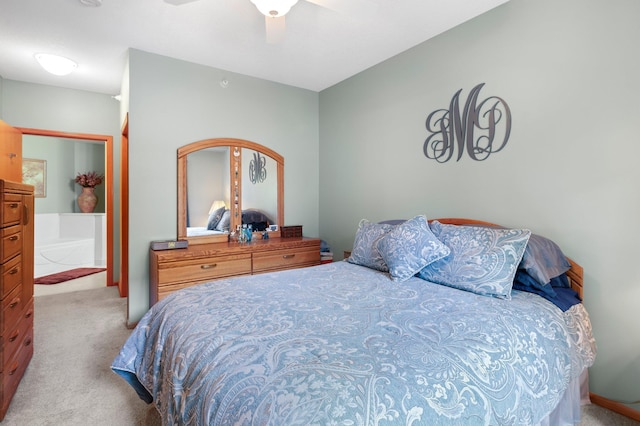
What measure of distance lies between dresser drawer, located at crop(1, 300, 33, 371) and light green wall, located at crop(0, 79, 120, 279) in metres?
2.16

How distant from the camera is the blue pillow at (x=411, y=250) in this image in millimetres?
2053

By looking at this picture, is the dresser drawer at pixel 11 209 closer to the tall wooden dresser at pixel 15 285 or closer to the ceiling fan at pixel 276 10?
the tall wooden dresser at pixel 15 285

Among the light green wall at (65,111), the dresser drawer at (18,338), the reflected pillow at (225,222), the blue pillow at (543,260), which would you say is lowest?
the dresser drawer at (18,338)

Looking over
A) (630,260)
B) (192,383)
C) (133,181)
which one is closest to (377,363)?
(192,383)

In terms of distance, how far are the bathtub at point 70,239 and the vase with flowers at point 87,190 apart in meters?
0.18

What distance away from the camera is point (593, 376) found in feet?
6.49

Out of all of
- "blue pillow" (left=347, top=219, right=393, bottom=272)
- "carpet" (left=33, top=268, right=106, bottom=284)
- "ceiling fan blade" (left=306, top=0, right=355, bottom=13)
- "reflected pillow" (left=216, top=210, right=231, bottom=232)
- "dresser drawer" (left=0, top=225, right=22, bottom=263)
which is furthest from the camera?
"carpet" (left=33, top=268, right=106, bottom=284)

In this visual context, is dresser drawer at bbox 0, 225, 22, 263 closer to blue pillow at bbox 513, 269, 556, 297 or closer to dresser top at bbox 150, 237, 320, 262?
dresser top at bbox 150, 237, 320, 262

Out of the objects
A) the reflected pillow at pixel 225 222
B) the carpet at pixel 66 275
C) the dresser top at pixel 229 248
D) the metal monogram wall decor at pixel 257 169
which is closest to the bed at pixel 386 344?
the dresser top at pixel 229 248

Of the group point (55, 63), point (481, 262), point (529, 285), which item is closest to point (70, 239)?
point (55, 63)

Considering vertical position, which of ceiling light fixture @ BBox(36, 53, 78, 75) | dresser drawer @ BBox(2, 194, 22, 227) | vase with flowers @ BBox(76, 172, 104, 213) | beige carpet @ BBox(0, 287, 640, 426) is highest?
ceiling light fixture @ BBox(36, 53, 78, 75)

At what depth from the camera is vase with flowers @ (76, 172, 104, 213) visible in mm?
6230

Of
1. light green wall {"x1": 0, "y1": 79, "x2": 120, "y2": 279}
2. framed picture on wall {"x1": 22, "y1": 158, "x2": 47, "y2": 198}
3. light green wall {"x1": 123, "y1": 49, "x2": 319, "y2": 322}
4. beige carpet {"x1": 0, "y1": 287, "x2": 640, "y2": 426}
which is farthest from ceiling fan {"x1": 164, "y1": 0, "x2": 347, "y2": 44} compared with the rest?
framed picture on wall {"x1": 22, "y1": 158, "x2": 47, "y2": 198}

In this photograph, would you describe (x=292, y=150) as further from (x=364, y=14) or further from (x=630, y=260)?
(x=630, y=260)
